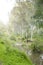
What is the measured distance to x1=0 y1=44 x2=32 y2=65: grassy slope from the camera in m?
6.29

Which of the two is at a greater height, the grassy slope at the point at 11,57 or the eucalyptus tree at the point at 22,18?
the grassy slope at the point at 11,57

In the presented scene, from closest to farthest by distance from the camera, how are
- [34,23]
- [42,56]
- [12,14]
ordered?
[42,56]
[34,23]
[12,14]

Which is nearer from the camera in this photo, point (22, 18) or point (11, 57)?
point (11, 57)

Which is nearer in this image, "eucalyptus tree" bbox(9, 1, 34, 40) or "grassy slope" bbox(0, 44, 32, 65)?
"grassy slope" bbox(0, 44, 32, 65)

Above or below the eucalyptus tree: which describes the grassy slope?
above

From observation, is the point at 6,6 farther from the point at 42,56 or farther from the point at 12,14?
the point at 42,56

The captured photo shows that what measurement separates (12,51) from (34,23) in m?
13.1

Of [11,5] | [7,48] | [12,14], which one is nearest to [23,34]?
[12,14]

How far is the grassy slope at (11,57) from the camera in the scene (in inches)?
247

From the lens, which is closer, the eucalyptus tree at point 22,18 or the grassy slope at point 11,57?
Result: the grassy slope at point 11,57

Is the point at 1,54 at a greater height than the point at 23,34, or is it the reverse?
the point at 1,54

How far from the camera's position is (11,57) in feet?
21.8

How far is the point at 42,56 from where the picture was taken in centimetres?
1208

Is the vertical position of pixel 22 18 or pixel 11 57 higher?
pixel 11 57
